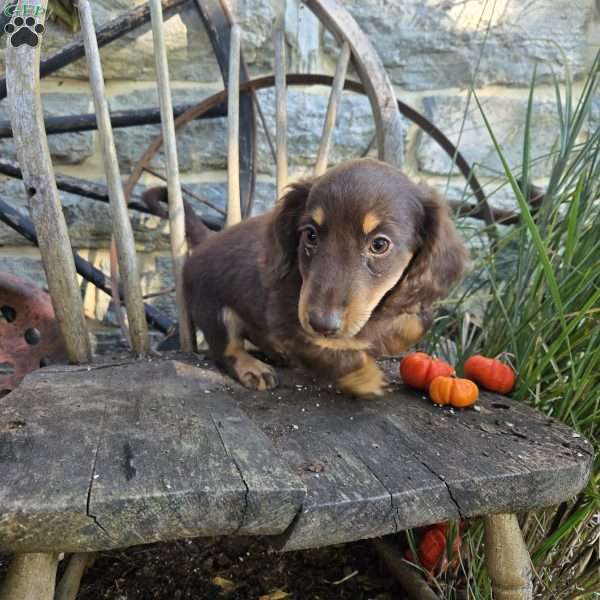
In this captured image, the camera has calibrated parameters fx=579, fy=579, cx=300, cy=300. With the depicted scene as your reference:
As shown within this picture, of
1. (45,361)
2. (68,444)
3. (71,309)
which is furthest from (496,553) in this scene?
(45,361)

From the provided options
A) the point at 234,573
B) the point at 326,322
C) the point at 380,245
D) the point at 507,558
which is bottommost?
the point at 234,573

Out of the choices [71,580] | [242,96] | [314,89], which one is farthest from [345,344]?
[314,89]

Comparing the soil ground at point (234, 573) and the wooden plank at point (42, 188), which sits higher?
the wooden plank at point (42, 188)

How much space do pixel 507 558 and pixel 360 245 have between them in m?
0.66

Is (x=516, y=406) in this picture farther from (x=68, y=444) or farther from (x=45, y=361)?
(x=45, y=361)

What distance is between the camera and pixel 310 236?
124 cm

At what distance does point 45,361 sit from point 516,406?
132 centimetres

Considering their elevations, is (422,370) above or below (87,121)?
below

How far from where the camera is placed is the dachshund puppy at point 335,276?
116cm

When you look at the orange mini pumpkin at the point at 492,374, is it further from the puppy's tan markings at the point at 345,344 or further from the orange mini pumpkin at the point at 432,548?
the orange mini pumpkin at the point at 432,548

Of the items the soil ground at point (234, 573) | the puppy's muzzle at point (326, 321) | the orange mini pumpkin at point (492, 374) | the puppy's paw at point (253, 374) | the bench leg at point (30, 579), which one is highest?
the puppy's muzzle at point (326, 321)

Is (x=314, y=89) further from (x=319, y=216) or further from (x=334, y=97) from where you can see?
(x=319, y=216)

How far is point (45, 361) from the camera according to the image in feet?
5.70

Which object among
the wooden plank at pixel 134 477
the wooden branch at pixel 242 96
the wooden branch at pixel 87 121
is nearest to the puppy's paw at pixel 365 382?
the wooden plank at pixel 134 477
